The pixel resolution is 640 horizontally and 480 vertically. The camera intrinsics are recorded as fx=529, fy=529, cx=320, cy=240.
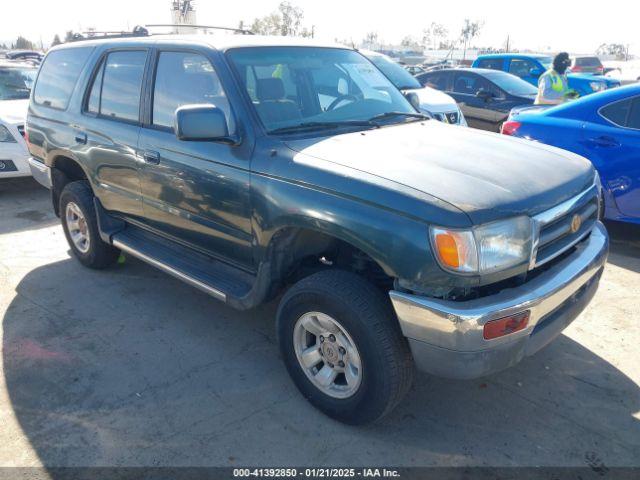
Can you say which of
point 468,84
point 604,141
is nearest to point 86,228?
point 604,141

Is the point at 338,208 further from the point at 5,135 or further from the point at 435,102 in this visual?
the point at 5,135

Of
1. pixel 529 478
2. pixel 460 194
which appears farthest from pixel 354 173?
pixel 529 478

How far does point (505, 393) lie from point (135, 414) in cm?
213

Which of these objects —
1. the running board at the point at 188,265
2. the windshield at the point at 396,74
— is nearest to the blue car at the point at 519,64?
the windshield at the point at 396,74

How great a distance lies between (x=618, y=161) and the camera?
16.3ft

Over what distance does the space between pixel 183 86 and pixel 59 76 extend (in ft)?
6.60

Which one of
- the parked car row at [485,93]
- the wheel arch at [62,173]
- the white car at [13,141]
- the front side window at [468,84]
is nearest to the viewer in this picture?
the wheel arch at [62,173]

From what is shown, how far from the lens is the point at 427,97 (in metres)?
8.16

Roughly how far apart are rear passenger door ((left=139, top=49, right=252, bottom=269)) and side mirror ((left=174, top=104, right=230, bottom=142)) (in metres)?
0.17

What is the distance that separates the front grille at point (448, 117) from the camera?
7.66 m

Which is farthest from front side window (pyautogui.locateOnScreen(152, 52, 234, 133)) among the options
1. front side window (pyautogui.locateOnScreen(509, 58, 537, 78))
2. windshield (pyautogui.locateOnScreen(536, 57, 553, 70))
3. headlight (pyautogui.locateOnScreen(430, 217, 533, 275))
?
windshield (pyautogui.locateOnScreen(536, 57, 553, 70))

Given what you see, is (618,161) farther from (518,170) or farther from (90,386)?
(90,386)

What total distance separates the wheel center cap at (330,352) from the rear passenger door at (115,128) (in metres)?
1.90

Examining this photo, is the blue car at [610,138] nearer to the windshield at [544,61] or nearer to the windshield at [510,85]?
the windshield at [510,85]
